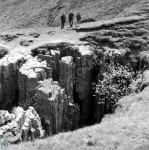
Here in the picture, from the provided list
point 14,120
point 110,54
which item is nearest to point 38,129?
point 14,120

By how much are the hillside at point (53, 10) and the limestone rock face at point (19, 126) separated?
1091 inches

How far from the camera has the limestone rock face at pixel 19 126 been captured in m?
17.5

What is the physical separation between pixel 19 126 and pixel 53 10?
38.6 meters

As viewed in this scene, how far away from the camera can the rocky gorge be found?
1045 inches

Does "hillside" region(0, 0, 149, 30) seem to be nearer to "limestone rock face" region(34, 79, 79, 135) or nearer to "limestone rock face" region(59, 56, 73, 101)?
"limestone rock face" region(59, 56, 73, 101)

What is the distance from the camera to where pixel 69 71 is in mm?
31156

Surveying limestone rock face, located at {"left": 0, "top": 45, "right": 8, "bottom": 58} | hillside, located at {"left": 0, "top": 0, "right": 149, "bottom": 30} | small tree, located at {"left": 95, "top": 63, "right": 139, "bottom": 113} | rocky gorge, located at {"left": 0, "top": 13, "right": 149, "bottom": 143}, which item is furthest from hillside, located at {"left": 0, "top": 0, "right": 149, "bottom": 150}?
small tree, located at {"left": 95, "top": 63, "right": 139, "bottom": 113}

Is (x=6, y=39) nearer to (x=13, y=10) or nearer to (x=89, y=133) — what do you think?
(x=13, y=10)

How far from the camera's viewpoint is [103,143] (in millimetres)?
13672

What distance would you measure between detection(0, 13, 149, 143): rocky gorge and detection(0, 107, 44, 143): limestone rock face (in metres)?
2.84

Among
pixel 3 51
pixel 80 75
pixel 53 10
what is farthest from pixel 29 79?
pixel 53 10

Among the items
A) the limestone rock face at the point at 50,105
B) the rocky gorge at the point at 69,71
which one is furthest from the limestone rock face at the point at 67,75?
the limestone rock face at the point at 50,105

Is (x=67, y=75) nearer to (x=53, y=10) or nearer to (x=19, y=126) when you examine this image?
(x=19, y=126)

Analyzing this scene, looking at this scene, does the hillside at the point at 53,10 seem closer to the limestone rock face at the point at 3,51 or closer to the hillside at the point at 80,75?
the hillside at the point at 80,75
